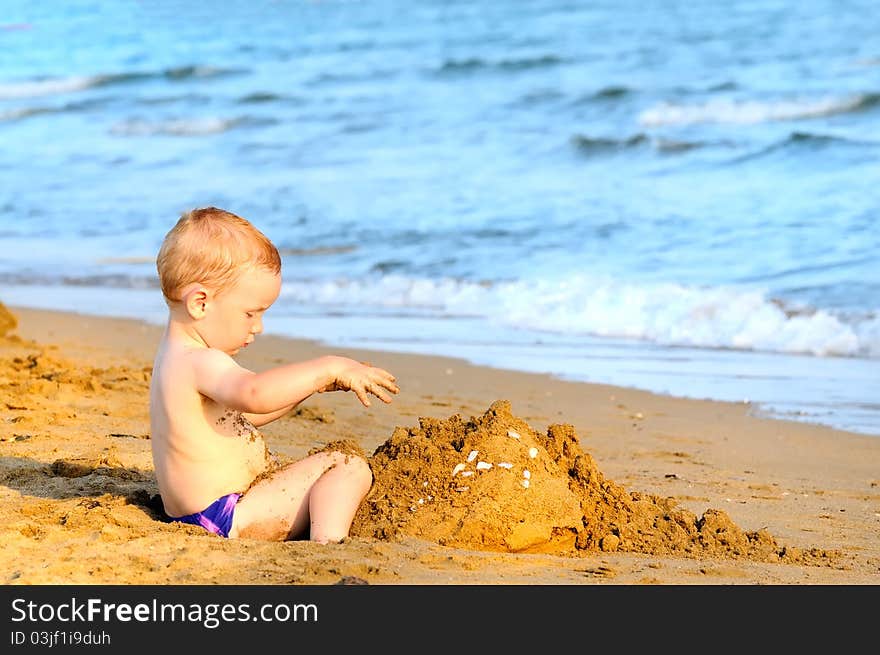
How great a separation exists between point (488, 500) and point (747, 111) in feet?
44.2

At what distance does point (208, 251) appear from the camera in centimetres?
326

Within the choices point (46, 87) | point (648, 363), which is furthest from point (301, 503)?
point (46, 87)

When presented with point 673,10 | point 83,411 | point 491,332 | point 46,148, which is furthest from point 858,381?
point 673,10

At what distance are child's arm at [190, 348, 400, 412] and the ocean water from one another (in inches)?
116

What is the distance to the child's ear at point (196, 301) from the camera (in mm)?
3318

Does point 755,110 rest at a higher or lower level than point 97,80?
lower

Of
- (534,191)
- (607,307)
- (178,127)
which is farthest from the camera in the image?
(178,127)

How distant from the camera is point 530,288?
27.6 ft

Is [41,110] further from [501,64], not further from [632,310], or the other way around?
[632,310]

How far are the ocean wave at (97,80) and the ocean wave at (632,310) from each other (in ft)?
58.6

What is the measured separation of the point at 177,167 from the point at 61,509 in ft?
39.1

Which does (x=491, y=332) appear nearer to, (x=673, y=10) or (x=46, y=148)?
(x=46, y=148)

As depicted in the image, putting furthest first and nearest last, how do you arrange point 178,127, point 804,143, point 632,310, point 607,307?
point 178,127, point 804,143, point 607,307, point 632,310

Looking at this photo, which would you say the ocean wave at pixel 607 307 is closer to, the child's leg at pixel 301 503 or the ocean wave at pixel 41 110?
the child's leg at pixel 301 503
